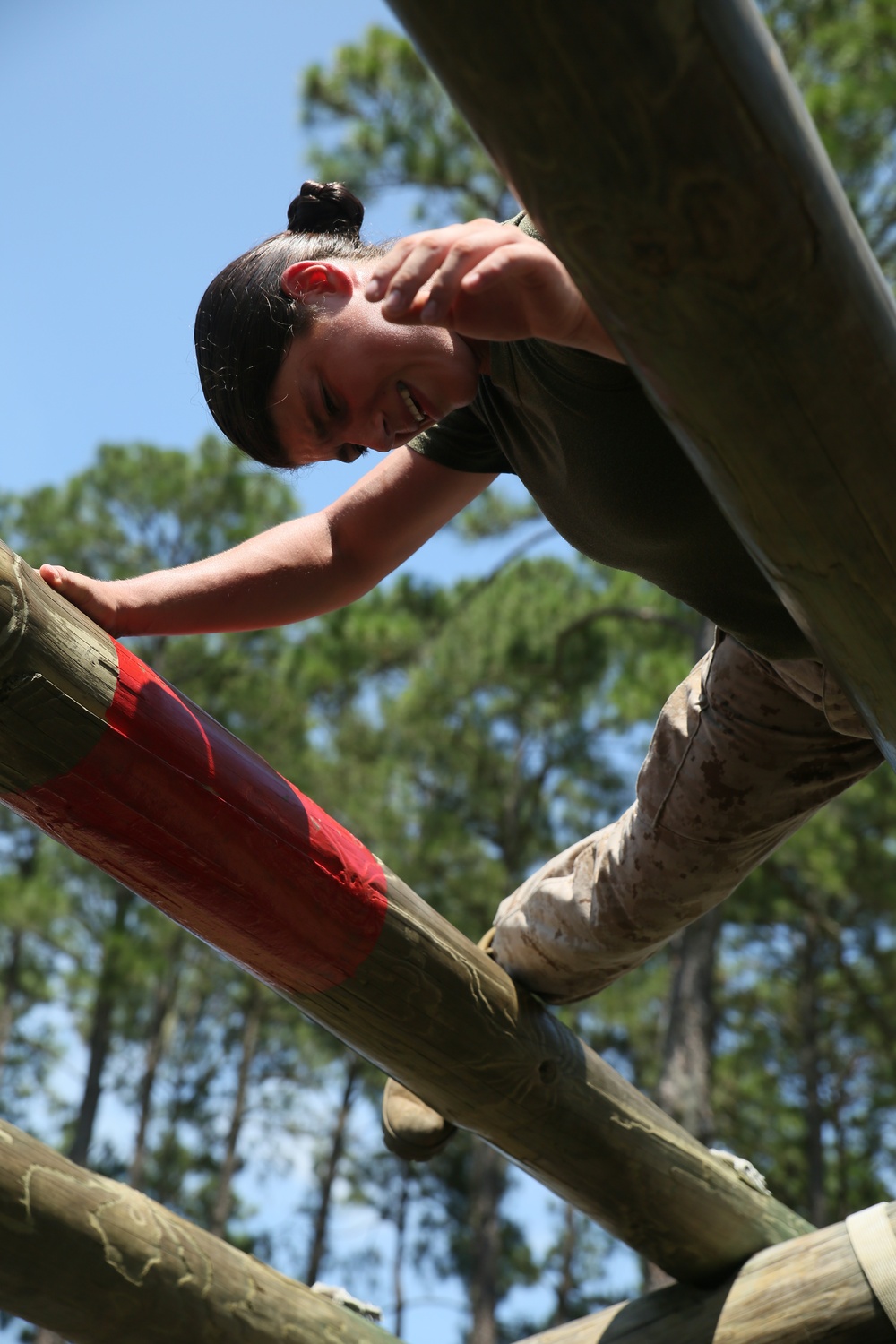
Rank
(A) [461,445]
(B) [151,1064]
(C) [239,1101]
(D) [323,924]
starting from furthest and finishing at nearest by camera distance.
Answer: (C) [239,1101] → (B) [151,1064] → (A) [461,445] → (D) [323,924]

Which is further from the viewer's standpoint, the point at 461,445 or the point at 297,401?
the point at 461,445

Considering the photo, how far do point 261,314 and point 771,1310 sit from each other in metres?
1.89

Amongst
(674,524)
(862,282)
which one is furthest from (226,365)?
(862,282)

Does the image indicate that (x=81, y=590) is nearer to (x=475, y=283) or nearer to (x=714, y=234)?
(x=475, y=283)

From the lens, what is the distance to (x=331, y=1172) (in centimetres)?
1564

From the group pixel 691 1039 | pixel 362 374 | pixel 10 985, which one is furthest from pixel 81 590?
pixel 10 985

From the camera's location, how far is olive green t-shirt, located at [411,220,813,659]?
1.59m

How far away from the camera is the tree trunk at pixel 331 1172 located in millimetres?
15727

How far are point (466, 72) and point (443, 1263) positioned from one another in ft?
64.7

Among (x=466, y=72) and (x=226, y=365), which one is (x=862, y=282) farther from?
(x=226, y=365)

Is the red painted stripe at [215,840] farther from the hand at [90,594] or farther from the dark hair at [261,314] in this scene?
the dark hair at [261,314]

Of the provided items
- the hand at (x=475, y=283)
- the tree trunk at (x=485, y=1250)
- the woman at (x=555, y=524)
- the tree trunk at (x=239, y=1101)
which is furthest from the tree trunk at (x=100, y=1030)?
the hand at (x=475, y=283)

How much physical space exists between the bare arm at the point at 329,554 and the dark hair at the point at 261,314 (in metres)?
0.19

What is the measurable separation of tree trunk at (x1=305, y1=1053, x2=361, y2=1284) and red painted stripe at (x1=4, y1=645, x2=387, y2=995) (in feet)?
48.1
